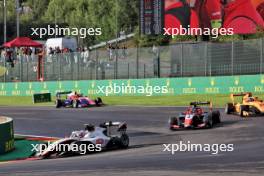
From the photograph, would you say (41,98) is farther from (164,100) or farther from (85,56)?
(164,100)

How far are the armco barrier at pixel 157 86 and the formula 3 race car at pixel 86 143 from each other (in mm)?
13461

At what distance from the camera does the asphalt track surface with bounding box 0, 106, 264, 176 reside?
11.4 metres

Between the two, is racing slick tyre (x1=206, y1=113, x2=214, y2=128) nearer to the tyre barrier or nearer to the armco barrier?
the tyre barrier

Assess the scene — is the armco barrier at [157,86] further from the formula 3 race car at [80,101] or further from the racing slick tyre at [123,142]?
the racing slick tyre at [123,142]

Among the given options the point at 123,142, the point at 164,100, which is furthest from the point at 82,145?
the point at 164,100

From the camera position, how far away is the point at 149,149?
611 inches

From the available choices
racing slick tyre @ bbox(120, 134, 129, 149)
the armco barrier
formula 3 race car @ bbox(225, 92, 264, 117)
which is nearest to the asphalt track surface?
racing slick tyre @ bbox(120, 134, 129, 149)

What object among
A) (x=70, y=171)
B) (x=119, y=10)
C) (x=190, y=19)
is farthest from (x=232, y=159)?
(x=119, y=10)

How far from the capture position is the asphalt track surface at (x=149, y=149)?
37.5ft

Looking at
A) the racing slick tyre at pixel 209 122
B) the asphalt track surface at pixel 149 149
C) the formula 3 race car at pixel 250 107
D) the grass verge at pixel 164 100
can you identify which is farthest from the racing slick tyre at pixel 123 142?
the grass verge at pixel 164 100

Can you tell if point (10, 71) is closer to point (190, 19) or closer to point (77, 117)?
point (190, 19)

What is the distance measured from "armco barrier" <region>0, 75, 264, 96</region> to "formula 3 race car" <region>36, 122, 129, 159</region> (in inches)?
530

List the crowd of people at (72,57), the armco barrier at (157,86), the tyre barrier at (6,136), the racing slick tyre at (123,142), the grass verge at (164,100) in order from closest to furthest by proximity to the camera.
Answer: the racing slick tyre at (123,142), the tyre barrier at (6,136), the grass verge at (164,100), the armco barrier at (157,86), the crowd of people at (72,57)

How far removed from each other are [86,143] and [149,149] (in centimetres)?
151
